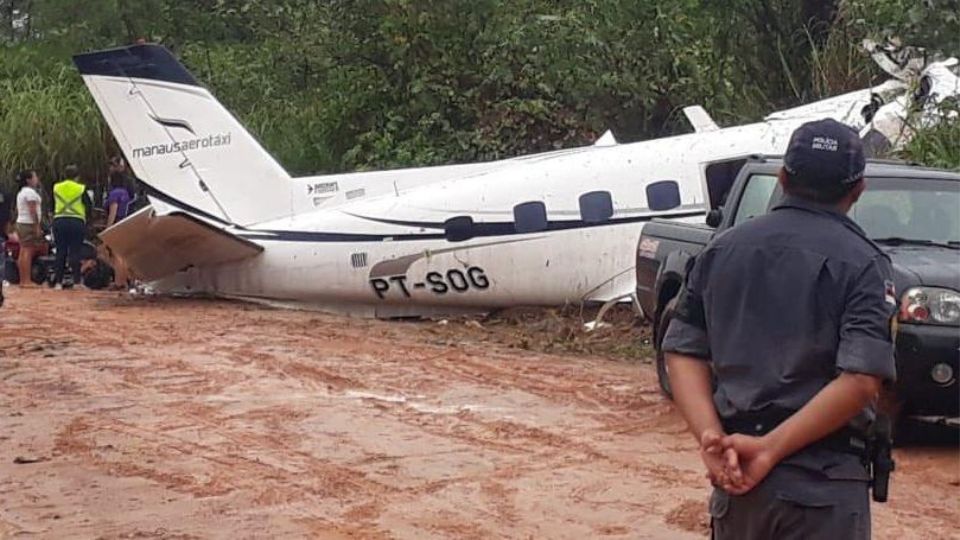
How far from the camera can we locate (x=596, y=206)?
1700 centimetres

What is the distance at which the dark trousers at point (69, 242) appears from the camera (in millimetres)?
22922

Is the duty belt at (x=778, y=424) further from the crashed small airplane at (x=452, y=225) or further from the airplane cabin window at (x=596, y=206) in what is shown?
the airplane cabin window at (x=596, y=206)

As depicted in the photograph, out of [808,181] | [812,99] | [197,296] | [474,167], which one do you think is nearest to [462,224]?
[474,167]

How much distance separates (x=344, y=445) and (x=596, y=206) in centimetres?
739

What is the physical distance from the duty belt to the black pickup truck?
380cm

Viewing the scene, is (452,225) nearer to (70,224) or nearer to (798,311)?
(70,224)

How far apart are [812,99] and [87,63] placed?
9730 millimetres

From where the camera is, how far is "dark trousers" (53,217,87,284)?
75.2 feet

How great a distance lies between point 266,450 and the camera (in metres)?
9.95

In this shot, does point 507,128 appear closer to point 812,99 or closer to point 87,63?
point 812,99

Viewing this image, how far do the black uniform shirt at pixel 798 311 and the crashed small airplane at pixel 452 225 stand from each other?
39.0 ft

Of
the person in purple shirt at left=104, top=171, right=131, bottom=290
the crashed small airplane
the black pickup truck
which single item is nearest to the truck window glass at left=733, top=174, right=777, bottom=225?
the black pickup truck

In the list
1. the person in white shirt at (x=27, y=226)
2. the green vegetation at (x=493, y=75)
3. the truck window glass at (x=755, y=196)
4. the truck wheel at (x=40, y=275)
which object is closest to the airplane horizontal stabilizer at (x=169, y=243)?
the person in white shirt at (x=27, y=226)

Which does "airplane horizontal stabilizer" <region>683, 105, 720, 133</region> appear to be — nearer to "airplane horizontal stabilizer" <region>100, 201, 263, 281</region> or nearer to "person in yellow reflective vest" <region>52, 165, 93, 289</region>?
"airplane horizontal stabilizer" <region>100, 201, 263, 281</region>
